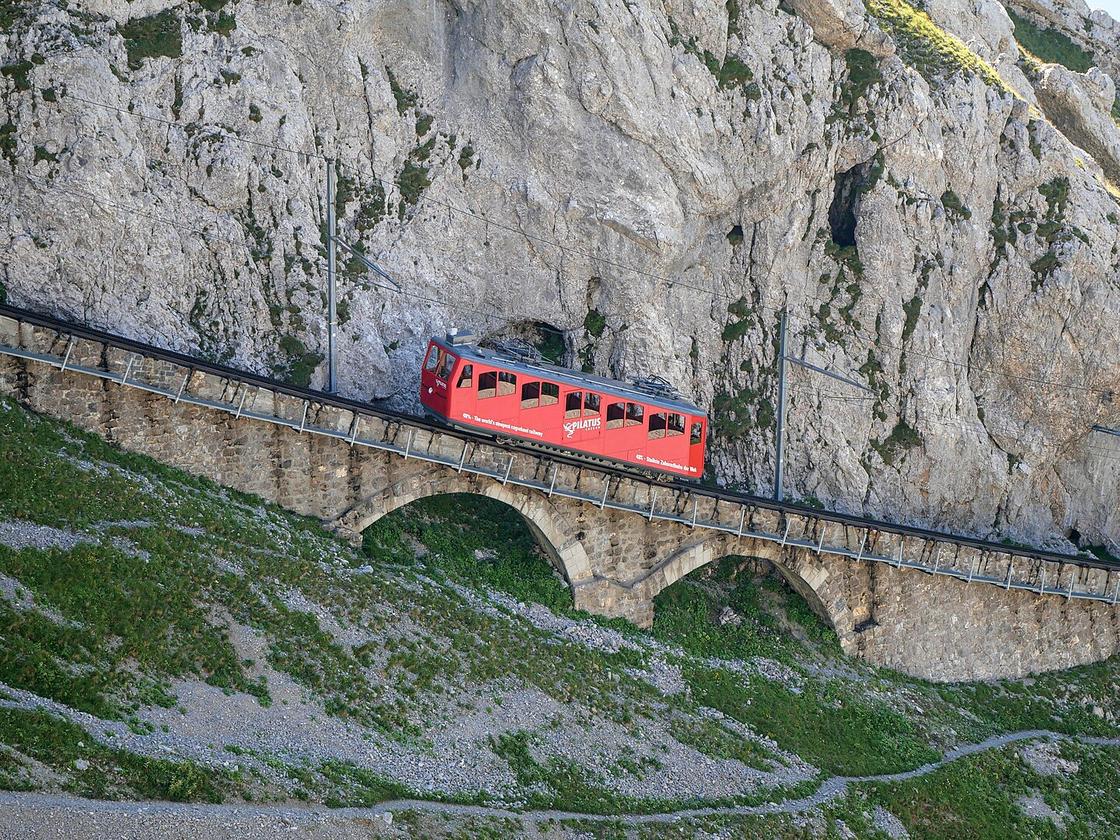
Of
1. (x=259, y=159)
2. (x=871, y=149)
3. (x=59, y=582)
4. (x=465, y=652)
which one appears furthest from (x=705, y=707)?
(x=871, y=149)

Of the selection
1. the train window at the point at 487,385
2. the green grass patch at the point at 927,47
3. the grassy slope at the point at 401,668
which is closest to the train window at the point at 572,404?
the train window at the point at 487,385

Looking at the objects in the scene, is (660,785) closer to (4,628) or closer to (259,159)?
(4,628)

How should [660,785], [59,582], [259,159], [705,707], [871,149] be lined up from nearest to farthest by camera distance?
[59,582]
[660,785]
[705,707]
[259,159]
[871,149]

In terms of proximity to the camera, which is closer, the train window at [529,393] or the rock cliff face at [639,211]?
the train window at [529,393]

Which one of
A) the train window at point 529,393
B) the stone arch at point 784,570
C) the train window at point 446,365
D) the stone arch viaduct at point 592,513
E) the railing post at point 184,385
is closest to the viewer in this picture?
the stone arch viaduct at point 592,513

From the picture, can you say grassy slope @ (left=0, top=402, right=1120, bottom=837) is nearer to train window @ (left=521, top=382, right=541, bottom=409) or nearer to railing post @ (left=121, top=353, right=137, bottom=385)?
railing post @ (left=121, top=353, right=137, bottom=385)

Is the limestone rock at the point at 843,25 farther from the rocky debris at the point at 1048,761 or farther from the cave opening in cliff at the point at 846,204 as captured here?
the rocky debris at the point at 1048,761

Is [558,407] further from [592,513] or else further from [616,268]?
[616,268]
